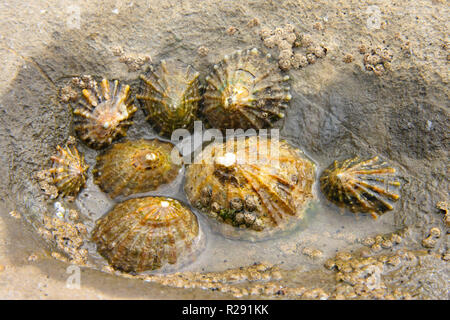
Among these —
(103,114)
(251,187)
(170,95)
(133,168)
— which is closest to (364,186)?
(251,187)

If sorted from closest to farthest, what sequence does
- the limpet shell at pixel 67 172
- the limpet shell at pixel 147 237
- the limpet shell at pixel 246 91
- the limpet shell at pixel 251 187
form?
the limpet shell at pixel 147 237
the limpet shell at pixel 251 187
the limpet shell at pixel 67 172
the limpet shell at pixel 246 91

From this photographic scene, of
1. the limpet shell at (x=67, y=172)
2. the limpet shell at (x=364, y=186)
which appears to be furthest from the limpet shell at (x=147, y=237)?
the limpet shell at (x=364, y=186)

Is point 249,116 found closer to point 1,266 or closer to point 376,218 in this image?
point 376,218

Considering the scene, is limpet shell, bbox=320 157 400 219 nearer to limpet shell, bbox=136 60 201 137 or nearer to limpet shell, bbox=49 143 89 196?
limpet shell, bbox=136 60 201 137

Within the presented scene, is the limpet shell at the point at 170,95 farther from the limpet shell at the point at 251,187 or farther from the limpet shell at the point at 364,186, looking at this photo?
the limpet shell at the point at 364,186

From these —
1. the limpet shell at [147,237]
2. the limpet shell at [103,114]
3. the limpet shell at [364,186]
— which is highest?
the limpet shell at [103,114]

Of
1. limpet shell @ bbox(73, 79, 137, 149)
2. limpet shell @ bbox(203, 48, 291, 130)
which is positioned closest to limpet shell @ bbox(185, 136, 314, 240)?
limpet shell @ bbox(203, 48, 291, 130)
